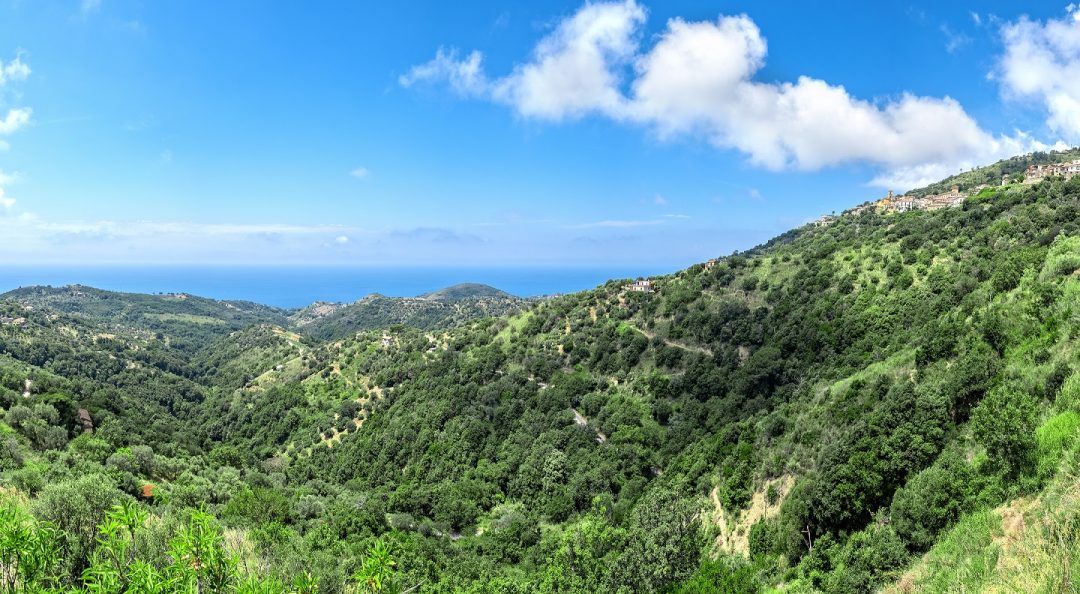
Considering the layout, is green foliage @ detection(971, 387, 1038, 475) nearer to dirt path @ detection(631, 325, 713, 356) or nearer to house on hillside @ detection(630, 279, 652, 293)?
dirt path @ detection(631, 325, 713, 356)

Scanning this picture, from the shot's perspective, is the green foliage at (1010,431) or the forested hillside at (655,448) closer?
the forested hillside at (655,448)

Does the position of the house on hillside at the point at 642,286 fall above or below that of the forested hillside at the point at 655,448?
above

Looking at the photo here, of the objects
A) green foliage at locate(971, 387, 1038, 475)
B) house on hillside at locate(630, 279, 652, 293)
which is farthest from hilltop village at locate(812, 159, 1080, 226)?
green foliage at locate(971, 387, 1038, 475)

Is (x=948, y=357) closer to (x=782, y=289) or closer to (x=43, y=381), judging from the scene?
(x=782, y=289)

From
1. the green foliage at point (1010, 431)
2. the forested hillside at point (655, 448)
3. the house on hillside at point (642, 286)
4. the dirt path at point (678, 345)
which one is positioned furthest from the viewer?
the house on hillside at point (642, 286)

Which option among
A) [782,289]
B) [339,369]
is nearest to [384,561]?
[782,289]

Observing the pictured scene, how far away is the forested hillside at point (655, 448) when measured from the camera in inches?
559

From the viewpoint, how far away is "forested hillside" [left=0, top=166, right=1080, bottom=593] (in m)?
14.2

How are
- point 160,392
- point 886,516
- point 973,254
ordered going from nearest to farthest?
point 886,516 < point 973,254 < point 160,392

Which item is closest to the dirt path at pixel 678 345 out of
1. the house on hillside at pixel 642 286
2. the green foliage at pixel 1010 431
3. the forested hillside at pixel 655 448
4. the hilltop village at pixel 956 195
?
the forested hillside at pixel 655 448

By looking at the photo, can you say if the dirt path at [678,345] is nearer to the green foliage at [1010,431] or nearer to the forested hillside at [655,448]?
the forested hillside at [655,448]

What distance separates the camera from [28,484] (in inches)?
939

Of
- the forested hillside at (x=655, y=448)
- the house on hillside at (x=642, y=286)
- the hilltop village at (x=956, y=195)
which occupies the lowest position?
the forested hillside at (x=655, y=448)

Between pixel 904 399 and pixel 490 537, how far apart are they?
107 feet
